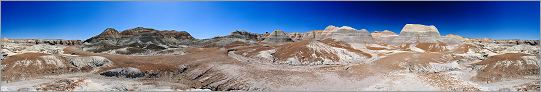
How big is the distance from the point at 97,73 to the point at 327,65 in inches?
889

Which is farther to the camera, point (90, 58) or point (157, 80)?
point (90, 58)

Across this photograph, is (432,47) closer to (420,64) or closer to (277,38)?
(277,38)

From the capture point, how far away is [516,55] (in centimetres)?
4644

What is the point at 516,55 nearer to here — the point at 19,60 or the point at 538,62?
the point at 538,62

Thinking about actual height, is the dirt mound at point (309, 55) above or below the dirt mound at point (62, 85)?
above

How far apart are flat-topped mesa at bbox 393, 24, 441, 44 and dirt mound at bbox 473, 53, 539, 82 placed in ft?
180

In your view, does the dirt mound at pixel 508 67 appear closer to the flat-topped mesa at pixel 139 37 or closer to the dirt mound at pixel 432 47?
→ the dirt mound at pixel 432 47

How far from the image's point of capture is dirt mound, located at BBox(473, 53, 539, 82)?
133 feet

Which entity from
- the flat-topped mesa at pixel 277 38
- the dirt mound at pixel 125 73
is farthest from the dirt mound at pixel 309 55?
the flat-topped mesa at pixel 277 38

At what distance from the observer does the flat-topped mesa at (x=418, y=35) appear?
102000mm

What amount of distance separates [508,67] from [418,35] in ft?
204

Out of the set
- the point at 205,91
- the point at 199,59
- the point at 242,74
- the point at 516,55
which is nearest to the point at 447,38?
the point at 516,55

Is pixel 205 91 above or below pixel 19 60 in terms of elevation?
below

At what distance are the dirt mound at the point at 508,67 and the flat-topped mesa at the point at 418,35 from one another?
55.0m
